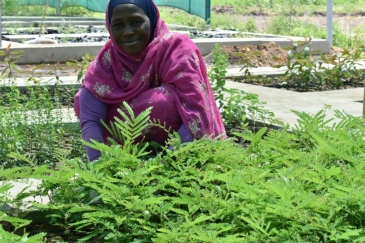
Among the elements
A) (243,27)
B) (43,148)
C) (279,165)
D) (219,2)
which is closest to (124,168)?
(279,165)

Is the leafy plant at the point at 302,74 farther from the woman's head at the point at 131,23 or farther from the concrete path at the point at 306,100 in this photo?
the woman's head at the point at 131,23

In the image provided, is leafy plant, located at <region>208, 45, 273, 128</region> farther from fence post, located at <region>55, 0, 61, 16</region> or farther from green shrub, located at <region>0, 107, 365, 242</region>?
fence post, located at <region>55, 0, 61, 16</region>

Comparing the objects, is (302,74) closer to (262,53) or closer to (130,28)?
(262,53)

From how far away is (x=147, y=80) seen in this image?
388 cm

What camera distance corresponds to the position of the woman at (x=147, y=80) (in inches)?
148

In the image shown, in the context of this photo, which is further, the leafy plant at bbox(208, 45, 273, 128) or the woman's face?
the leafy plant at bbox(208, 45, 273, 128)

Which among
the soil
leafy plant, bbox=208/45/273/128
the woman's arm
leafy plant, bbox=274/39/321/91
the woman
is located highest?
the woman

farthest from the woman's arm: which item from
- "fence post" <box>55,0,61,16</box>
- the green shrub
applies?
"fence post" <box>55,0,61,16</box>

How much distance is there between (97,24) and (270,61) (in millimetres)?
7817

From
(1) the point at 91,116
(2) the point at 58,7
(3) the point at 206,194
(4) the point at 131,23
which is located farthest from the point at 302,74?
(2) the point at 58,7

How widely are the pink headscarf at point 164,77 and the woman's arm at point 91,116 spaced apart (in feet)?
0.11

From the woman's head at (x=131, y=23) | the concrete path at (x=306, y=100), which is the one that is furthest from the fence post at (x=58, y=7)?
the woman's head at (x=131, y=23)

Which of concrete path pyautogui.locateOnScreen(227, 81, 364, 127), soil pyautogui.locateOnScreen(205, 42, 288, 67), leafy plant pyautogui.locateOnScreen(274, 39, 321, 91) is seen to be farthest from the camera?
soil pyautogui.locateOnScreen(205, 42, 288, 67)

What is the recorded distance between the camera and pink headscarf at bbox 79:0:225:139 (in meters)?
3.76
